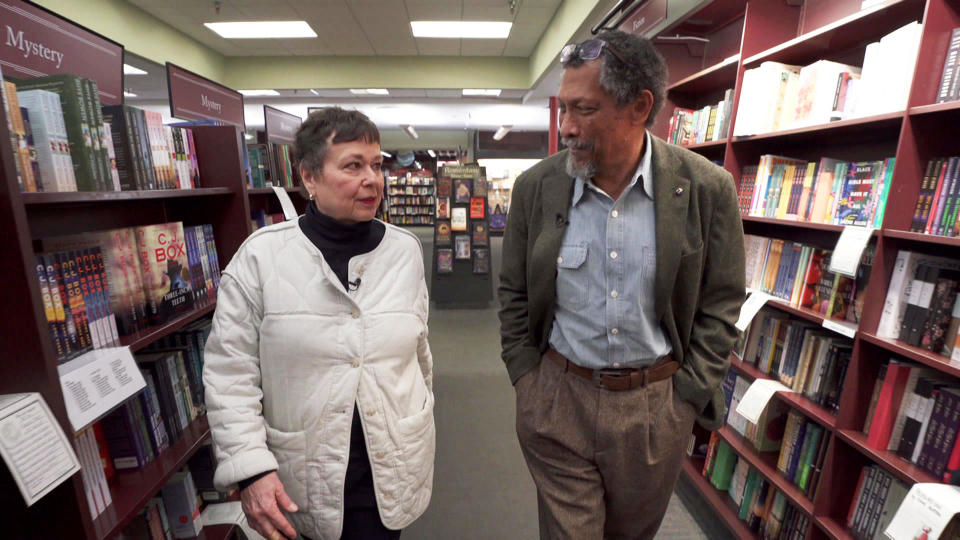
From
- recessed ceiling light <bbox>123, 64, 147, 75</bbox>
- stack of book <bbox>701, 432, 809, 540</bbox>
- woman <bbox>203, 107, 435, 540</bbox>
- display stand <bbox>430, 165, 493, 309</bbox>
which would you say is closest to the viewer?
woman <bbox>203, 107, 435, 540</bbox>

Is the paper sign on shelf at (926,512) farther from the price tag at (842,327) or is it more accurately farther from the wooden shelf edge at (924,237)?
the wooden shelf edge at (924,237)

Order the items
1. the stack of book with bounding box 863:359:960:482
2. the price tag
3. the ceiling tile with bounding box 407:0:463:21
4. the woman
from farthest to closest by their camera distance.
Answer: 1. the ceiling tile with bounding box 407:0:463:21
2. the price tag
3. the stack of book with bounding box 863:359:960:482
4. the woman

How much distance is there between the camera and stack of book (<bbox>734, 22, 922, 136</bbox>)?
139 cm

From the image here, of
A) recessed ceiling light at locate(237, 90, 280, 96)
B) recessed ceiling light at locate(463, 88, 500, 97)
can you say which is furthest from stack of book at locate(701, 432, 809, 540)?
recessed ceiling light at locate(237, 90, 280, 96)

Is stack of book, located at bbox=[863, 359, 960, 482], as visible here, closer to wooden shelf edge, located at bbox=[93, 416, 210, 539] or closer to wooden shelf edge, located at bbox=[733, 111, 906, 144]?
wooden shelf edge, located at bbox=[733, 111, 906, 144]

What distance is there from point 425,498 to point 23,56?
161 centimetres

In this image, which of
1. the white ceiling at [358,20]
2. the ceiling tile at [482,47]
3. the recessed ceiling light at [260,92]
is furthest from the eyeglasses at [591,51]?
the recessed ceiling light at [260,92]

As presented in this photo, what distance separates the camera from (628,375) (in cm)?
127

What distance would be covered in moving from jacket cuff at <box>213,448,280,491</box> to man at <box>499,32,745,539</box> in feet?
2.47

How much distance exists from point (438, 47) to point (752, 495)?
7292 mm

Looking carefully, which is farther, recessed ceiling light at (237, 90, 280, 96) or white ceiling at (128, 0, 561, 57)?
recessed ceiling light at (237, 90, 280, 96)

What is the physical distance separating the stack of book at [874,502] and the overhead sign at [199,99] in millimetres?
2969

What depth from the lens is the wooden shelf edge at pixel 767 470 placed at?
Result: 1708 mm

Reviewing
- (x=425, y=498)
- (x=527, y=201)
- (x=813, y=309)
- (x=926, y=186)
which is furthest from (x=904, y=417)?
(x=425, y=498)
